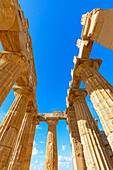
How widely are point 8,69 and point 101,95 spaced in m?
Result: 5.85

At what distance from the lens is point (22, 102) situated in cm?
854

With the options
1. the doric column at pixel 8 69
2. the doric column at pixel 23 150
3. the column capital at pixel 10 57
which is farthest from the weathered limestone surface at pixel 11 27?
the doric column at pixel 23 150

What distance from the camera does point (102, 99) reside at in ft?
15.8

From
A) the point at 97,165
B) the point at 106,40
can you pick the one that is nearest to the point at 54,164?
the point at 97,165

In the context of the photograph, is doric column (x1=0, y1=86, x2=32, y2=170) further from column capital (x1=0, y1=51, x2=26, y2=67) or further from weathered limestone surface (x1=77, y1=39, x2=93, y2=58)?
weathered limestone surface (x1=77, y1=39, x2=93, y2=58)

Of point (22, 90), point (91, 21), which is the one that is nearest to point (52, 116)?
point (22, 90)

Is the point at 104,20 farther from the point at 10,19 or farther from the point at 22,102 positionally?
the point at 22,102

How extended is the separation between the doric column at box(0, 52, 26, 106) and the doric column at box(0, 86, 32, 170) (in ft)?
9.43

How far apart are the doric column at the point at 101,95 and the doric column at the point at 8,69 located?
510cm

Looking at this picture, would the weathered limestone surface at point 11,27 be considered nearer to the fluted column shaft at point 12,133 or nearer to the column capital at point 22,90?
the column capital at point 22,90

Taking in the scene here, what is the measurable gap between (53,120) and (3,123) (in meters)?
10.5

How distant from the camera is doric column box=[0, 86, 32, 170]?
17.2ft

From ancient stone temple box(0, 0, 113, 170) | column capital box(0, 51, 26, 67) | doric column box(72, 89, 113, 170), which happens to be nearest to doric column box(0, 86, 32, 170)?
ancient stone temple box(0, 0, 113, 170)

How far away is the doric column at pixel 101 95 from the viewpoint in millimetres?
4086
